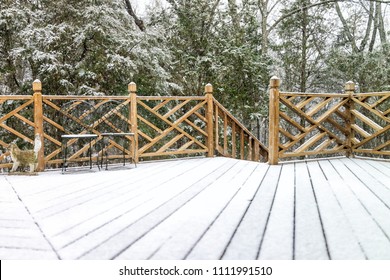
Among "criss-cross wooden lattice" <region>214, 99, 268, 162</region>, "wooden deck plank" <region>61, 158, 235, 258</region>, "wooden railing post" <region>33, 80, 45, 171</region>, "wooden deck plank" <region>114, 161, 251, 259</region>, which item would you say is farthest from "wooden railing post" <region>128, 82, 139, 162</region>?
"wooden deck plank" <region>114, 161, 251, 259</region>

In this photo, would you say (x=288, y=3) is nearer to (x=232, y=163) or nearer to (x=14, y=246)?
(x=232, y=163)

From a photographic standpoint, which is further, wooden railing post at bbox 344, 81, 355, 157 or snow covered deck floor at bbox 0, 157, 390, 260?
wooden railing post at bbox 344, 81, 355, 157

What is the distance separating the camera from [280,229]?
183 centimetres

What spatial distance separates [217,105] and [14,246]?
386cm

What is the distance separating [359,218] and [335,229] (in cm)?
28

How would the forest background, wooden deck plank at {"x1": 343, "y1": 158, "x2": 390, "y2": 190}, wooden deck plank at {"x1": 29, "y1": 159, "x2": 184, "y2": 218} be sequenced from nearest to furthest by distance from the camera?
1. wooden deck plank at {"x1": 29, "y1": 159, "x2": 184, "y2": 218}
2. wooden deck plank at {"x1": 343, "y1": 158, "x2": 390, "y2": 190}
3. the forest background

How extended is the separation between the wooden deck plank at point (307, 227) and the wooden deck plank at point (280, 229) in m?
0.03

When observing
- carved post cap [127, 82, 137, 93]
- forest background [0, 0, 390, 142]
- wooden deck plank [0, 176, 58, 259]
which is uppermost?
forest background [0, 0, 390, 142]

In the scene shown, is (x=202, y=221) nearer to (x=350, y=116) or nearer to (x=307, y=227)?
(x=307, y=227)

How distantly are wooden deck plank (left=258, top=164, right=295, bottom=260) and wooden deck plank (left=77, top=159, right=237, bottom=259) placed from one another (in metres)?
0.61

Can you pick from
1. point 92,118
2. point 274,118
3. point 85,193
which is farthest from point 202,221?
point 92,118

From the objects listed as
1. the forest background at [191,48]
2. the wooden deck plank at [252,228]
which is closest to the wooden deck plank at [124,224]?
the wooden deck plank at [252,228]

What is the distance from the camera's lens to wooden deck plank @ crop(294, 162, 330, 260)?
1528 millimetres

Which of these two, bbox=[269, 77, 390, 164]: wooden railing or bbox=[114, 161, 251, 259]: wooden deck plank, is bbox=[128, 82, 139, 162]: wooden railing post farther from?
bbox=[114, 161, 251, 259]: wooden deck plank
